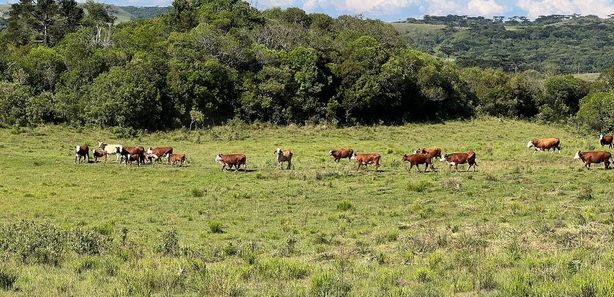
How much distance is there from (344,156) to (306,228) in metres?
16.3

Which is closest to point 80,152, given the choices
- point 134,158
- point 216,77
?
point 134,158

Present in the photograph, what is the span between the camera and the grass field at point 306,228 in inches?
375

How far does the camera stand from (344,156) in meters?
33.3

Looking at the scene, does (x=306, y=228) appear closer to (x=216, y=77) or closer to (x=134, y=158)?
(x=134, y=158)

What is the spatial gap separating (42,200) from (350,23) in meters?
67.2

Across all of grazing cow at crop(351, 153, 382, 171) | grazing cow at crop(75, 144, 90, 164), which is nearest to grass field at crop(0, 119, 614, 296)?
grazing cow at crop(351, 153, 382, 171)

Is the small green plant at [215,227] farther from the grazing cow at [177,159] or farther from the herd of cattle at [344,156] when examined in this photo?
the grazing cow at [177,159]

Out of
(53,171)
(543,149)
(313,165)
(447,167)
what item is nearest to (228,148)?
(313,165)

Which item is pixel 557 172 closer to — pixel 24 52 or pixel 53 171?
pixel 53 171

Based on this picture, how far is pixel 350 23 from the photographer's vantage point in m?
84.3

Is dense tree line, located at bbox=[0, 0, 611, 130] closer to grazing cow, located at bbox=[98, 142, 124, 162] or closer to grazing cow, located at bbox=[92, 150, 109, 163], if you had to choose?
grazing cow, located at bbox=[98, 142, 124, 162]

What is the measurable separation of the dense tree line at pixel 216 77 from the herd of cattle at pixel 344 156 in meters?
15.0

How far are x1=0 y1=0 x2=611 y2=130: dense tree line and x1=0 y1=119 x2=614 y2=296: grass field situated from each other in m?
13.5

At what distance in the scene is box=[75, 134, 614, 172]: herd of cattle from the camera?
2886 cm
